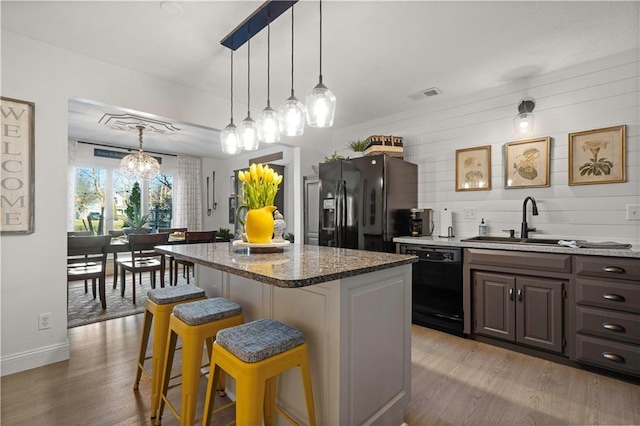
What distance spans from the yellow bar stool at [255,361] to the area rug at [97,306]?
114 inches

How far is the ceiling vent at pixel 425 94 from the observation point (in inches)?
133

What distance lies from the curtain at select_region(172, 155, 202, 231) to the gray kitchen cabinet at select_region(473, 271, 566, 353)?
6325 millimetres

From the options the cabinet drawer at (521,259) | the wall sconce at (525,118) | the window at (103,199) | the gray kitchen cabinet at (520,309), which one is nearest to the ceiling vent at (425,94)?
the wall sconce at (525,118)

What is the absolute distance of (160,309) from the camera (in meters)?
1.86

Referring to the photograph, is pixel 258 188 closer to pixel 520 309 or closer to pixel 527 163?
pixel 520 309

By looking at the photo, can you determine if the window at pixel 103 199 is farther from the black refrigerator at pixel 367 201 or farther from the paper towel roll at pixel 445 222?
the paper towel roll at pixel 445 222

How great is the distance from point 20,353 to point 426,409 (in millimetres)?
2968

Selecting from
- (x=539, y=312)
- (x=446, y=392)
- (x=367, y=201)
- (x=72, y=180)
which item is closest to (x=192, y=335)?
(x=446, y=392)

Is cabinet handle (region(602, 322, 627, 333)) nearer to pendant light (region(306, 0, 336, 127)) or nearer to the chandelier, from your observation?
pendant light (region(306, 0, 336, 127))

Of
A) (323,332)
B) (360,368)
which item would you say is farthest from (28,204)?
(360,368)

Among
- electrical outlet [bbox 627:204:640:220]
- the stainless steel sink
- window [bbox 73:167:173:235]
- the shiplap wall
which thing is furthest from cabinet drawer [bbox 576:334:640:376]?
window [bbox 73:167:173:235]

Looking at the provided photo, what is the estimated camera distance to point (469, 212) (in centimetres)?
349

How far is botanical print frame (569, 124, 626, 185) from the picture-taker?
2625 millimetres

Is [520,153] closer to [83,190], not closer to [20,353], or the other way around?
[20,353]
